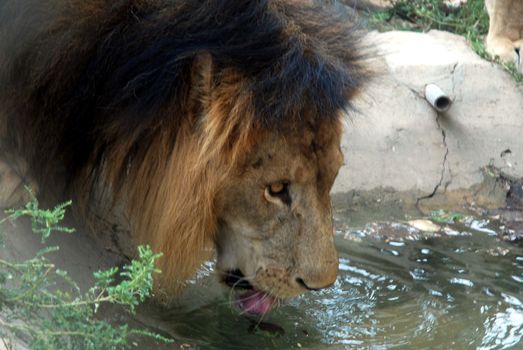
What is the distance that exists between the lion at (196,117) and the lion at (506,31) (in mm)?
3571

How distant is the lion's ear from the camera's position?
377cm

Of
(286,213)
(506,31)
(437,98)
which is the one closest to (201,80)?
(286,213)

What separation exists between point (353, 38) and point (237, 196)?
803mm

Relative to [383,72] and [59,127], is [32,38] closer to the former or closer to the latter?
[59,127]

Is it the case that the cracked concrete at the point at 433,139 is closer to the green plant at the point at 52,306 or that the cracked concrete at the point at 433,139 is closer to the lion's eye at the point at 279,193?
the lion's eye at the point at 279,193

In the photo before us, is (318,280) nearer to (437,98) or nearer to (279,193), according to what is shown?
(279,193)

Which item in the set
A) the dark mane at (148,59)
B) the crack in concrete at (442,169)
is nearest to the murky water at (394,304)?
the crack in concrete at (442,169)

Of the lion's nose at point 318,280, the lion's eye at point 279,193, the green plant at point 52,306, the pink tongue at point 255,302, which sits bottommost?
the pink tongue at point 255,302

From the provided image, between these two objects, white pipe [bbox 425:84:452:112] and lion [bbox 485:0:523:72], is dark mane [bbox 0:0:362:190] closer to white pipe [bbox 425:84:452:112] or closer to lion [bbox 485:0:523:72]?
white pipe [bbox 425:84:452:112]

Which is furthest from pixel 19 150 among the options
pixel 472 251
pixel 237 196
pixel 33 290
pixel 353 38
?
pixel 472 251

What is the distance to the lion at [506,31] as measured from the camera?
753 centimetres

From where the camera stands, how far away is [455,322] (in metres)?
4.92

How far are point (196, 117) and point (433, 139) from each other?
3232 millimetres

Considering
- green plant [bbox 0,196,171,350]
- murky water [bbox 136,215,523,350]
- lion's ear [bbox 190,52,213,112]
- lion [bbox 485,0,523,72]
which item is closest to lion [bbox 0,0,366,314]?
lion's ear [bbox 190,52,213,112]
